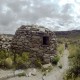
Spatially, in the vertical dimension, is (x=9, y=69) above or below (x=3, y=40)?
below

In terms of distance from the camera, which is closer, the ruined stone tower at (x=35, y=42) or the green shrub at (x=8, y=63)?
the green shrub at (x=8, y=63)

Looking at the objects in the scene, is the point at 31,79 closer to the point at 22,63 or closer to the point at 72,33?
the point at 22,63

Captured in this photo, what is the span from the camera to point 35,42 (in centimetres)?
2038

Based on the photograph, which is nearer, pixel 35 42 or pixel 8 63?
pixel 8 63

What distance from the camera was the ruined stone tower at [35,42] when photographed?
2025 centimetres

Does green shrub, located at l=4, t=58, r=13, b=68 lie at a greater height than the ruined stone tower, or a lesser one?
lesser

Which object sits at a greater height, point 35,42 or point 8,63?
point 35,42

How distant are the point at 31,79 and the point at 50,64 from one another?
3.21 meters

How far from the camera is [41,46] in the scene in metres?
20.4

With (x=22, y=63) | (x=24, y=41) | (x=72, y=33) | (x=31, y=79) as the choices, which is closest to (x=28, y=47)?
(x=24, y=41)

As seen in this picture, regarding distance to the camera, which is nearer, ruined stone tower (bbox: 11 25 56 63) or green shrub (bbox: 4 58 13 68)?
green shrub (bbox: 4 58 13 68)

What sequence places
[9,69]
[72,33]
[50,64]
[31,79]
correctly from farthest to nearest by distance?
1. [72,33]
2. [50,64]
3. [9,69]
4. [31,79]

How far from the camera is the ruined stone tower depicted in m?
20.2

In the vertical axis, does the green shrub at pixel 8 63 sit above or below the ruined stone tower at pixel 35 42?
below
